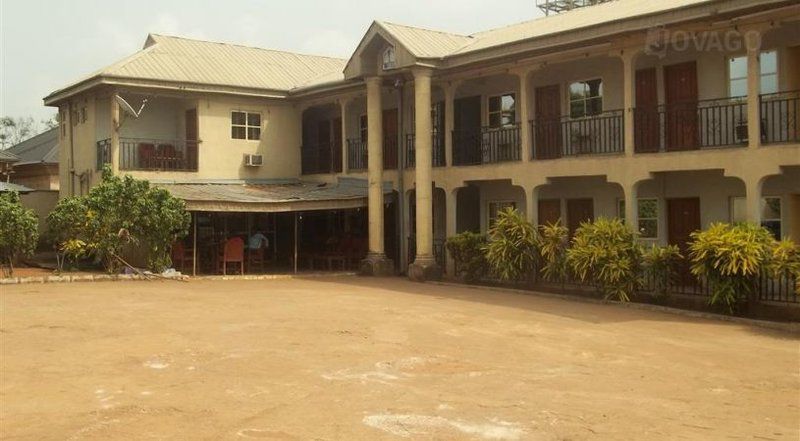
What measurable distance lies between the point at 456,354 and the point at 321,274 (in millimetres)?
11588

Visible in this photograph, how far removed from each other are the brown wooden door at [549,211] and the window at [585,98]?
7.49 feet

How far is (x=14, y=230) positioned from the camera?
18562 millimetres

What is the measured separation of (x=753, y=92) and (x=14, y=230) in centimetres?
1606

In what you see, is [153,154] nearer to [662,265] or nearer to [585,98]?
[585,98]

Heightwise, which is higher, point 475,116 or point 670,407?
point 475,116

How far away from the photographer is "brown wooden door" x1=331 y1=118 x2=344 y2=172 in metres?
24.4

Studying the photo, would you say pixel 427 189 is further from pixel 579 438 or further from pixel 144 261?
pixel 579 438

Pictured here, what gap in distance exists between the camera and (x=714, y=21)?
1438cm

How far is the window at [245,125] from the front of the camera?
23625mm

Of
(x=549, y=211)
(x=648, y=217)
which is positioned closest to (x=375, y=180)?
(x=549, y=211)

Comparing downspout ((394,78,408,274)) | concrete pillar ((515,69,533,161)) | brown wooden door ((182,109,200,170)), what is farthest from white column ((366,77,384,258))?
brown wooden door ((182,109,200,170))

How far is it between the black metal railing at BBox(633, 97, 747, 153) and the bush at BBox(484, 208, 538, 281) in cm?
286

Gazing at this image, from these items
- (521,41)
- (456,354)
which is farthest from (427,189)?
(456,354)

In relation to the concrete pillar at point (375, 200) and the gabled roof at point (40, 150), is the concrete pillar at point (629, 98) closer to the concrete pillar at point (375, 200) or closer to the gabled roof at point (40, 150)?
the concrete pillar at point (375, 200)
